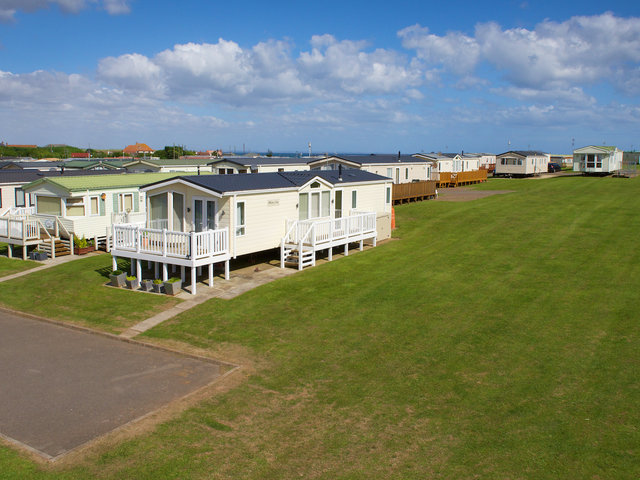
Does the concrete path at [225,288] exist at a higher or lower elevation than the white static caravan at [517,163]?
lower

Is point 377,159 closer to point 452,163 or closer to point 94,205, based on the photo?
point 452,163

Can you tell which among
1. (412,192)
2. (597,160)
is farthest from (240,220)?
(597,160)

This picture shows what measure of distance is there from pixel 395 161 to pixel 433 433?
35.3 m

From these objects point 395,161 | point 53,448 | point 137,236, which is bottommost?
point 53,448

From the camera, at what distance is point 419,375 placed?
39.9 feet

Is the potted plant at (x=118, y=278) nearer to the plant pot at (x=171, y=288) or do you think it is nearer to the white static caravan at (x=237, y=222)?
the white static caravan at (x=237, y=222)

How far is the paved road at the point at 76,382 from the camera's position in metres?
10.1

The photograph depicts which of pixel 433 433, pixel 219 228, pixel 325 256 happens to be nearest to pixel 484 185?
pixel 325 256

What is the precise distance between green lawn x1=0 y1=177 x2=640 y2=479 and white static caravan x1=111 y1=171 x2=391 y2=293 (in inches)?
67.2

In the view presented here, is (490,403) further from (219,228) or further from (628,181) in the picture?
(628,181)

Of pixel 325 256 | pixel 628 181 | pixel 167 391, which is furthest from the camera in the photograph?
pixel 628 181

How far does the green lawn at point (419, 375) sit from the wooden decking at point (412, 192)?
636 inches

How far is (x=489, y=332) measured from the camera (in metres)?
14.4

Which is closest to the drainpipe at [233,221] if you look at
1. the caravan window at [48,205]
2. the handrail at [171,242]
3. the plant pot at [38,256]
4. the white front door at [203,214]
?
the handrail at [171,242]
